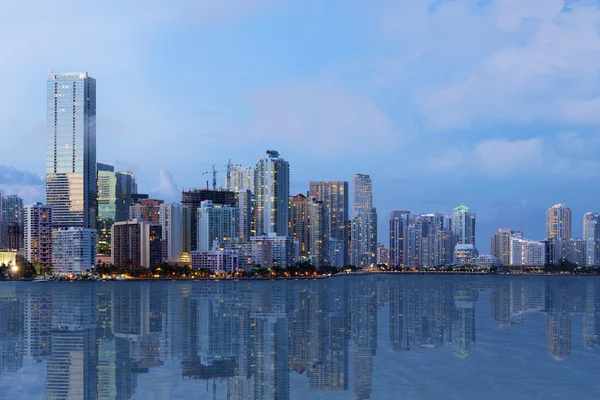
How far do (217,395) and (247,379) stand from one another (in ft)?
8.98

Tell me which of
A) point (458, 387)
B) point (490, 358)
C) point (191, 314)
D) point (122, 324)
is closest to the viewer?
point (458, 387)

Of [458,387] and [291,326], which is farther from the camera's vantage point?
[291,326]

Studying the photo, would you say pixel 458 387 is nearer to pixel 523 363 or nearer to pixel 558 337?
pixel 523 363

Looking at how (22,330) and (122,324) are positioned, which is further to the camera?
(122,324)

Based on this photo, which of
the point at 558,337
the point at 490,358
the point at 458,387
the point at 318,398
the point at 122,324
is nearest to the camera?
the point at 318,398

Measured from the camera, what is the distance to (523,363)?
30.0 m

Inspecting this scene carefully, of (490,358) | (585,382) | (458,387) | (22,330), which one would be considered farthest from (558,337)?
(22,330)

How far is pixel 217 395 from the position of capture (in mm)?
23078

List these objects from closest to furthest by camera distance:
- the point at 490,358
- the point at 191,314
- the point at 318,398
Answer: the point at 318,398, the point at 490,358, the point at 191,314

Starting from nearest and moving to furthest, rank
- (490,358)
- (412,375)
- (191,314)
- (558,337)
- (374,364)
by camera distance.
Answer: (412,375), (374,364), (490,358), (558,337), (191,314)

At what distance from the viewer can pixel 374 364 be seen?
1156 inches

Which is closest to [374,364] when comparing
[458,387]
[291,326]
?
[458,387]

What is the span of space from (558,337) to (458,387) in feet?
57.4

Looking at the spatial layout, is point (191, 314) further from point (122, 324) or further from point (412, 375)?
point (412, 375)
